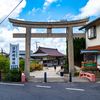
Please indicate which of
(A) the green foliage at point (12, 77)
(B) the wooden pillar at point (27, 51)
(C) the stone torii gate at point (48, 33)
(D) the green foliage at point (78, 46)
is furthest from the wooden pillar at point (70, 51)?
(A) the green foliage at point (12, 77)

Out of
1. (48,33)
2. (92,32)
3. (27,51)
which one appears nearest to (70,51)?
(48,33)

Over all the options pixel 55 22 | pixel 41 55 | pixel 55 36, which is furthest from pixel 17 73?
pixel 41 55

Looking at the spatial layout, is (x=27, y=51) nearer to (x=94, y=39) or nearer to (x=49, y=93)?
(x=49, y=93)

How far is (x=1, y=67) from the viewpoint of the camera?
19.0 metres

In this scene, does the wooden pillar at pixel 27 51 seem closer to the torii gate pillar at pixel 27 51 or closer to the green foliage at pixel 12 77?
the torii gate pillar at pixel 27 51

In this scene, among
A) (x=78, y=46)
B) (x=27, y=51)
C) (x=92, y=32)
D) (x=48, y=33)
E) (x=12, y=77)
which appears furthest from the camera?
(x=78, y=46)

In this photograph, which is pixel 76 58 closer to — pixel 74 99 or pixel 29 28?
pixel 29 28

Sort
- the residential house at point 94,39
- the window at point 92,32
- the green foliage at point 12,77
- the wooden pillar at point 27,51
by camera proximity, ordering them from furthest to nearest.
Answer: the window at point 92,32
the residential house at point 94,39
the wooden pillar at point 27,51
the green foliage at point 12,77

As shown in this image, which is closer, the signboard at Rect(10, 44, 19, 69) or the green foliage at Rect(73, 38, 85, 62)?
the signboard at Rect(10, 44, 19, 69)

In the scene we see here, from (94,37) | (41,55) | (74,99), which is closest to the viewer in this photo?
(74,99)

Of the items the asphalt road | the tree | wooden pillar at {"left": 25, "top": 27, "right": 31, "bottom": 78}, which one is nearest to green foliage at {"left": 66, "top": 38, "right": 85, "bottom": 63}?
the tree

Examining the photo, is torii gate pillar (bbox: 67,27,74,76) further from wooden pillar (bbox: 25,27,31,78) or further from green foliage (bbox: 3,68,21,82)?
green foliage (bbox: 3,68,21,82)

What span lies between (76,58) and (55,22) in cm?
882

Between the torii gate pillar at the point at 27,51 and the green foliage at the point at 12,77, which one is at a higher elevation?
the torii gate pillar at the point at 27,51
